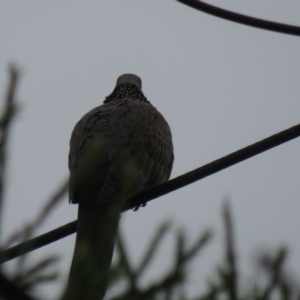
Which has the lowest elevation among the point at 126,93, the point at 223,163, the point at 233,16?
the point at 223,163

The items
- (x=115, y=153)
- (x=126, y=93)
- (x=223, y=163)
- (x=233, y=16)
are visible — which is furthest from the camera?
(x=126, y=93)

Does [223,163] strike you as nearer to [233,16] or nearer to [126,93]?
[233,16]

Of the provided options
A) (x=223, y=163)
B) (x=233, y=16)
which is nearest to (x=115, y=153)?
(x=223, y=163)

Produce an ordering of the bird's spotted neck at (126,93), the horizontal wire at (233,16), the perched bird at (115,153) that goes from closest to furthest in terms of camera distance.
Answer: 1. the horizontal wire at (233,16)
2. the perched bird at (115,153)
3. the bird's spotted neck at (126,93)

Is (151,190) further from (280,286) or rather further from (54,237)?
(280,286)

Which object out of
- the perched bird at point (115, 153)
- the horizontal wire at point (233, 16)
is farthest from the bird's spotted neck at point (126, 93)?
the horizontal wire at point (233, 16)

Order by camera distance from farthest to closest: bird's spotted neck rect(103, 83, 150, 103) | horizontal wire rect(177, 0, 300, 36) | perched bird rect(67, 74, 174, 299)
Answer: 1. bird's spotted neck rect(103, 83, 150, 103)
2. perched bird rect(67, 74, 174, 299)
3. horizontal wire rect(177, 0, 300, 36)

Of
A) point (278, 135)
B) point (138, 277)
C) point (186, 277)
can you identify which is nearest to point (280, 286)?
point (186, 277)

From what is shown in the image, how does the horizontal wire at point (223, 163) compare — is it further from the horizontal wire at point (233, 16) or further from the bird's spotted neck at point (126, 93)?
the bird's spotted neck at point (126, 93)

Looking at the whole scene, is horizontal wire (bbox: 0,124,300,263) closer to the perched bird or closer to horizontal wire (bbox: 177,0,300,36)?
the perched bird

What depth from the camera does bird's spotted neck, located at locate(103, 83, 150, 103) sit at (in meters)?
7.73

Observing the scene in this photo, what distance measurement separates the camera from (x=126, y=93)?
781 centimetres

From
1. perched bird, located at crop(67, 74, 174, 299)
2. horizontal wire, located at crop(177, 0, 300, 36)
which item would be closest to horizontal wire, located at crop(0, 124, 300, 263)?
perched bird, located at crop(67, 74, 174, 299)

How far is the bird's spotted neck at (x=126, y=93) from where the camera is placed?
7.73 meters
